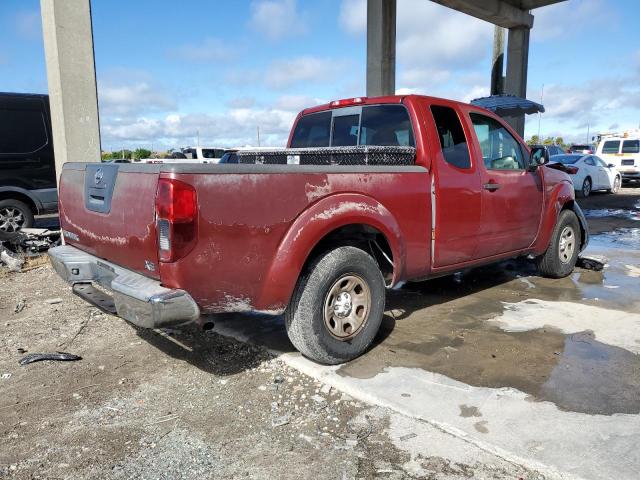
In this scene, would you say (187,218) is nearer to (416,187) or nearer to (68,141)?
(416,187)

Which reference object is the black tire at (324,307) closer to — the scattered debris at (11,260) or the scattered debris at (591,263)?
the scattered debris at (591,263)


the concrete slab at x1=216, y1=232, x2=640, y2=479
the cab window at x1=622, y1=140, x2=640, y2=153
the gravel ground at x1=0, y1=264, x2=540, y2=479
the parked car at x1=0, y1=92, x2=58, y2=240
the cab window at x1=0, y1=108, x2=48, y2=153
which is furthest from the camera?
the cab window at x1=622, y1=140, x2=640, y2=153

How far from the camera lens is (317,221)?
3.29m

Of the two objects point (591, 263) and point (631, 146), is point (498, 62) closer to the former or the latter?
point (631, 146)

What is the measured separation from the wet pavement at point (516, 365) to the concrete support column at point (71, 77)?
12.2 ft

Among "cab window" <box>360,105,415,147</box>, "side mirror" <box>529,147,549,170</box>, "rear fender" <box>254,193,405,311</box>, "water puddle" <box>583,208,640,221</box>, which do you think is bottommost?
"water puddle" <box>583,208,640,221</box>

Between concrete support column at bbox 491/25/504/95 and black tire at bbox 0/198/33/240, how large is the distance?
699 inches

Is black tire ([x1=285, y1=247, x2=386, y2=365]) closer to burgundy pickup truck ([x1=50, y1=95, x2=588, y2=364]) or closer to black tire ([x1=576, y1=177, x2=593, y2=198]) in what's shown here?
burgundy pickup truck ([x1=50, y1=95, x2=588, y2=364])

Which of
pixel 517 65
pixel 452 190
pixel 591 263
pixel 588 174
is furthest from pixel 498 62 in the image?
pixel 452 190

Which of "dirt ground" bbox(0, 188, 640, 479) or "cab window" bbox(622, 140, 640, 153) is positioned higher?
"cab window" bbox(622, 140, 640, 153)

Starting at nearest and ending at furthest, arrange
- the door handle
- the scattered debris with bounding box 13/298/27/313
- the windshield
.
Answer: the door handle, the scattered debris with bounding box 13/298/27/313, the windshield

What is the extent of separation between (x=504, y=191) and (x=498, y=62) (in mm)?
17426

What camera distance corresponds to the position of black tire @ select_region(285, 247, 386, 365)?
3373 millimetres

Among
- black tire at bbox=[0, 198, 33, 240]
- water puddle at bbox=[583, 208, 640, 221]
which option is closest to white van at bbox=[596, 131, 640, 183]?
water puddle at bbox=[583, 208, 640, 221]
